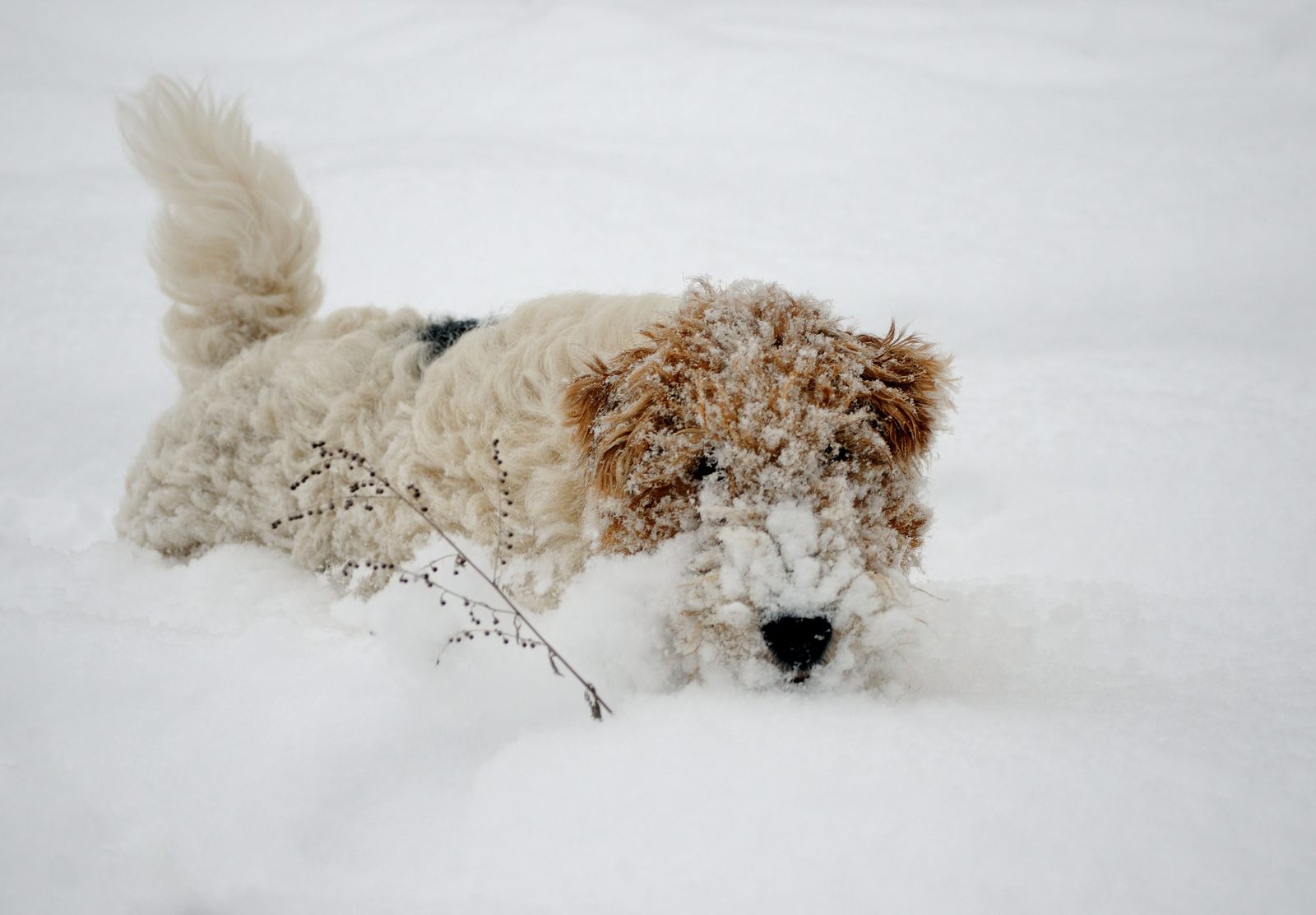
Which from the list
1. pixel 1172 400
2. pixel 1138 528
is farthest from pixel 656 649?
pixel 1172 400

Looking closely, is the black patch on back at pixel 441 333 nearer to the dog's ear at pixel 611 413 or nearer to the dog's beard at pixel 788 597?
the dog's ear at pixel 611 413

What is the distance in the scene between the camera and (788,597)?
76.0 inches

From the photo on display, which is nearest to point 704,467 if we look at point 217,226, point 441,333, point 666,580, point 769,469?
point 769,469

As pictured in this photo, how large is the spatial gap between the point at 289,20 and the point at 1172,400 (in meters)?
16.5

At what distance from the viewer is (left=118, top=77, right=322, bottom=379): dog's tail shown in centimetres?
365

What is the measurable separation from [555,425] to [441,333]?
3.65 feet

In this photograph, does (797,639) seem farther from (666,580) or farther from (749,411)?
(749,411)

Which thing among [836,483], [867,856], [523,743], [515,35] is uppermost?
[515,35]

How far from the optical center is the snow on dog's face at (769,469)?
1953mm

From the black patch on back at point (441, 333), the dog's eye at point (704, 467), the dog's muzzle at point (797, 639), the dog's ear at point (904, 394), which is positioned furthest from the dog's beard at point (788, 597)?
the black patch on back at point (441, 333)

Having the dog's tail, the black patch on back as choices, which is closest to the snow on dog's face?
the black patch on back

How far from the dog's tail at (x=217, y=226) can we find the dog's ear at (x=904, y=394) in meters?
2.95

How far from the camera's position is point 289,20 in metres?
15.0

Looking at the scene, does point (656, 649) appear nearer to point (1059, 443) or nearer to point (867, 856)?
point (867, 856)
